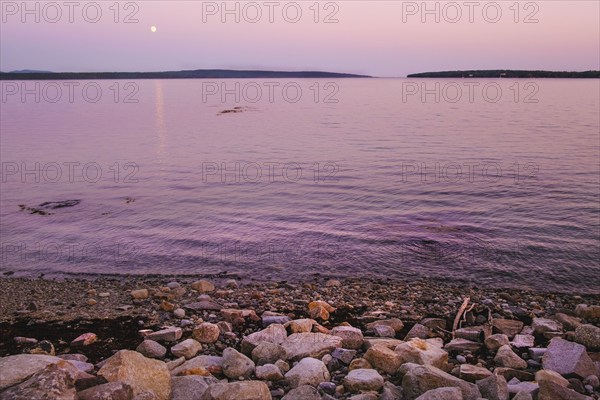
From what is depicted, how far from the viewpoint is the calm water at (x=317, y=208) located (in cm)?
1377

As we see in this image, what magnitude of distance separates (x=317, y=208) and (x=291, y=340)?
456 inches

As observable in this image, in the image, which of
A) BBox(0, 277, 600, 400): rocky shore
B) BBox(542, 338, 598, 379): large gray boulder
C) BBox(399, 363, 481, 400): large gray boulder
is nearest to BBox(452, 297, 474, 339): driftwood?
BBox(0, 277, 600, 400): rocky shore

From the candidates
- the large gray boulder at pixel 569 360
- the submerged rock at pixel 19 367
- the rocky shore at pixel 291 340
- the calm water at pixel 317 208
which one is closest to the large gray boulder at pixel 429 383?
the rocky shore at pixel 291 340

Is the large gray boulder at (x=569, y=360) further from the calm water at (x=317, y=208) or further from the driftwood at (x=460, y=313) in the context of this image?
the calm water at (x=317, y=208)

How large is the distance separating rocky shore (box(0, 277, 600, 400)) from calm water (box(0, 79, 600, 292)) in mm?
1484

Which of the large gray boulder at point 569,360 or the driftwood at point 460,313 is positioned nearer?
the large gray boulder at point 569,360

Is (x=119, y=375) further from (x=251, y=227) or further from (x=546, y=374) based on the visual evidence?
(x=251, y=227)

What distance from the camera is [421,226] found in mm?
16828

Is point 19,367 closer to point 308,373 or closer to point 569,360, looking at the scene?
point 308,373

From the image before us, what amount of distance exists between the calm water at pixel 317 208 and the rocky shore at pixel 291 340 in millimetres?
1484

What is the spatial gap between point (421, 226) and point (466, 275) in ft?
13.7

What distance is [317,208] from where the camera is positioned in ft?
64.2

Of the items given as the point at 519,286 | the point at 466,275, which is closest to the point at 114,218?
the point at 466,275

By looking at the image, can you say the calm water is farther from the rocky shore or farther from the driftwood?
the driftwood
